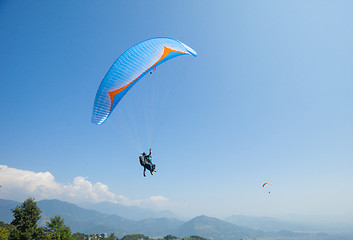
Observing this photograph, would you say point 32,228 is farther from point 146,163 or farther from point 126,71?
point 126,71

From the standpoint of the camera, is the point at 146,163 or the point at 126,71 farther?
the point at 146,163

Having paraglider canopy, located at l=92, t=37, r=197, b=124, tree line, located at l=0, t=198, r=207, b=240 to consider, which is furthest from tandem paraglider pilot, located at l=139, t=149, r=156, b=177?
tree line, located at l=0, t=198, r=207, b=240

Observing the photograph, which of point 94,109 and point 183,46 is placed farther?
point 183,46

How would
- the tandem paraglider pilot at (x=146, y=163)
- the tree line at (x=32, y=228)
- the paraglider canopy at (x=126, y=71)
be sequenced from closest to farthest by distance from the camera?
the paraglider canopy at (x=126, y=71) → the tandem paraglider pilot at (x=146, y=163) → the tree line at (x=32, y=228)

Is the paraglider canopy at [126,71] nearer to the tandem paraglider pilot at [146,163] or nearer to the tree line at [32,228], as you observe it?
the tandem paraglider pilot at [146,163]

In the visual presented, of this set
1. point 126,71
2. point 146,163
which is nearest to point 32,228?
point 146,163

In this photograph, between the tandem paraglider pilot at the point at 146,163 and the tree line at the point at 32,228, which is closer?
the tandem paraglider pilot at the point at 146,163

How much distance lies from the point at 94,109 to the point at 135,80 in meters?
3.81

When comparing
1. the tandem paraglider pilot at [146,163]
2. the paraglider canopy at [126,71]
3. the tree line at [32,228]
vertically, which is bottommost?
the tree line at [32,228]

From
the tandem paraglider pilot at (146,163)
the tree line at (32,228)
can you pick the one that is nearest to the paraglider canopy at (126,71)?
the tandem paraglider pilot at (146,163)

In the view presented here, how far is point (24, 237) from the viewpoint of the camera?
2761cm

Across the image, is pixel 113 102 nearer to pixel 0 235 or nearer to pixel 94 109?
pixel 94 109

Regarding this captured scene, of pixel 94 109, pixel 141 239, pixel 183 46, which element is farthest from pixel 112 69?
pixel 141 239

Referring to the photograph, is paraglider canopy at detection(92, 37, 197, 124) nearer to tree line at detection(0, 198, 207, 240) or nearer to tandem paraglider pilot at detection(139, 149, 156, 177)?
tandem paraglider pilot at detection(139, 149, 156, 177)
